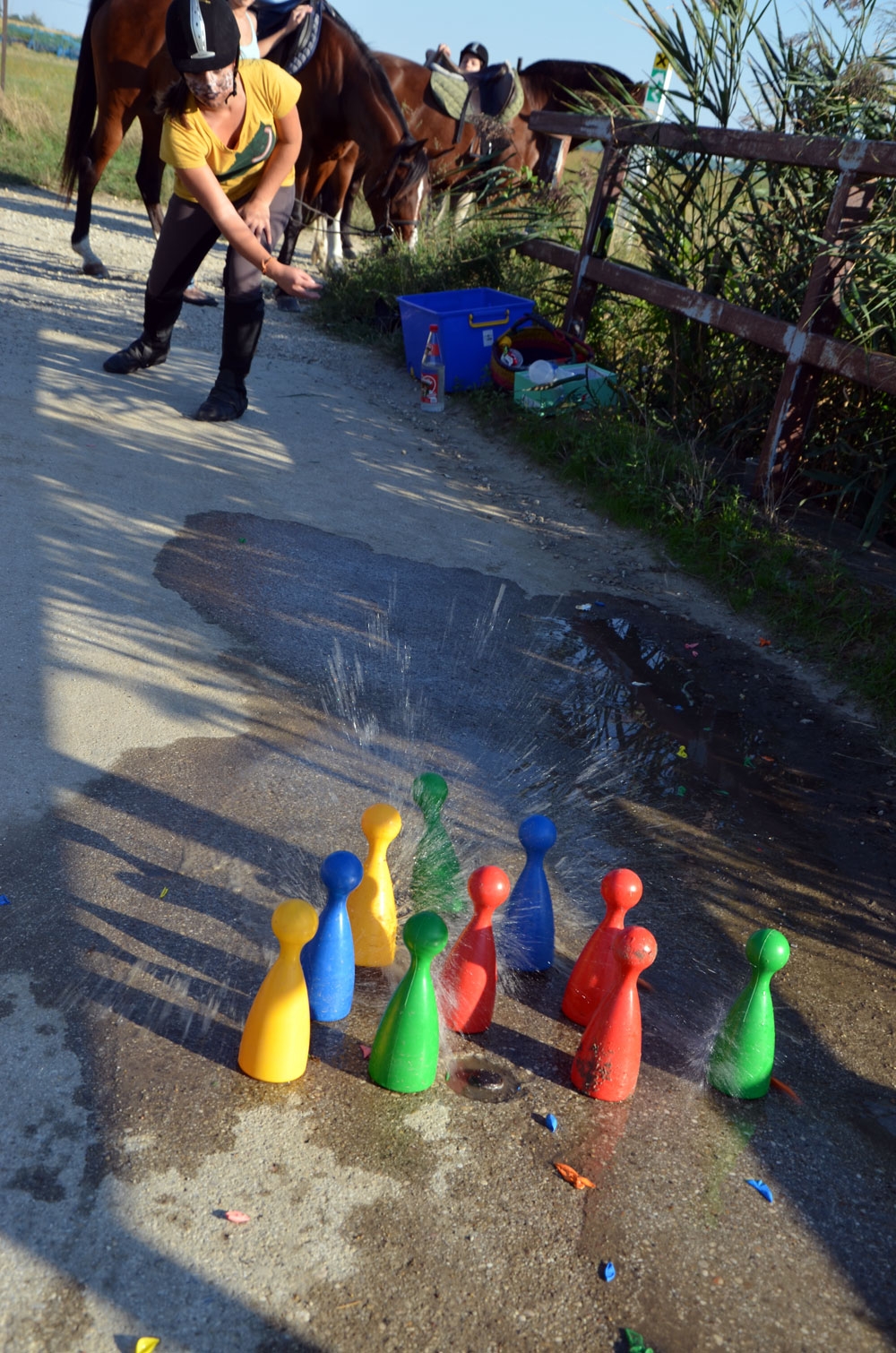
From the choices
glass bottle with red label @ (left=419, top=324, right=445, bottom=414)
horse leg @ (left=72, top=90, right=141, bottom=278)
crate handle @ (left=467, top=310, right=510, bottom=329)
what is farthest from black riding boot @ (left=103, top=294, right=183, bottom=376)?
horse leg @ (left=72, top=90, right=141, bottom=278)

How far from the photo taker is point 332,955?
2201 mm

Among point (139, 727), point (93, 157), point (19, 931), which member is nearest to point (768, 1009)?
point (19, 931)

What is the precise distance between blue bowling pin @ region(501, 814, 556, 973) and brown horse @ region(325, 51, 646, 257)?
21.7 feet

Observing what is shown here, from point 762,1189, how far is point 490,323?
18.7 feet

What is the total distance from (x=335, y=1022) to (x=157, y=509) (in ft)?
9.49

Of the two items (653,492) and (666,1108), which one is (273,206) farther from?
(666,1108)

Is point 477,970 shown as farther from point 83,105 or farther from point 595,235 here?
point 83,105

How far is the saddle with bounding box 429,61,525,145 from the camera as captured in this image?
31.9 ft

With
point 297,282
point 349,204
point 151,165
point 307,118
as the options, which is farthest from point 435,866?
point 349,204

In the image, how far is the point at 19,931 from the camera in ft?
7.44

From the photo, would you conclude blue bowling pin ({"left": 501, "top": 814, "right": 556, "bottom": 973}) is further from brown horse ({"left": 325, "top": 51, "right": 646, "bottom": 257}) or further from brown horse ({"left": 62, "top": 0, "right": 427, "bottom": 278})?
brown horse ({"left": 62, "top": 0, "right": 427, "bottom": 278})

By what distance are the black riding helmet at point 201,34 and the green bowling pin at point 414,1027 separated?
12.4ft

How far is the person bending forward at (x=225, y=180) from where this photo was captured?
167 inches

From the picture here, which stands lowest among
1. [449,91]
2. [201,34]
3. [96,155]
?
[96,155]
